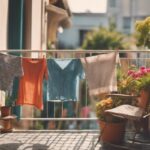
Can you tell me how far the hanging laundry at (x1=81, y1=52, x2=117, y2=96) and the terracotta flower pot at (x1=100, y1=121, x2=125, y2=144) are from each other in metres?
0.56

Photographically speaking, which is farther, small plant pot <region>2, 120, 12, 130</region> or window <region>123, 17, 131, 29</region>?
window <region>123, 17, 131, 29</region>

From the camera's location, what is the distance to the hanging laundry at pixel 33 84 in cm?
685

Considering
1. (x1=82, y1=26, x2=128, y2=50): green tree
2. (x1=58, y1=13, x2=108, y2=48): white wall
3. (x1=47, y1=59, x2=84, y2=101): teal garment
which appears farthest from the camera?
(x1=58, y1=13, x2=108, y2=48): white wall

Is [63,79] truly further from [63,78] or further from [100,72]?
[100,72]

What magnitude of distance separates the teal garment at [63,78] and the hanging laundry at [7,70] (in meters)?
0.69

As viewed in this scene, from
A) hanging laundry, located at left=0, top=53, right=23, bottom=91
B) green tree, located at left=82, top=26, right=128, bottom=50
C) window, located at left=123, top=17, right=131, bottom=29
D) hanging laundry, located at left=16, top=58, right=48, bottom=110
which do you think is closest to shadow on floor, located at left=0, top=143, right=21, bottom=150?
hanging laundry, located at left=16, top=58, right=48, bottom=110

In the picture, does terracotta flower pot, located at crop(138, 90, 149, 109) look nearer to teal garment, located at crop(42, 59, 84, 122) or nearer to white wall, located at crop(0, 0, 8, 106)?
teal garment, located at crop(42, 59, 84, 122)

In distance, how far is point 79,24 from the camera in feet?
132

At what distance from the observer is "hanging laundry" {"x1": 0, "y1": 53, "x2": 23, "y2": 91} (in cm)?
646

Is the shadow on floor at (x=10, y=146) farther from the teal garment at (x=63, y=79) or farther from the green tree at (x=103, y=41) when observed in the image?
the green tree at (x=103, y=41)

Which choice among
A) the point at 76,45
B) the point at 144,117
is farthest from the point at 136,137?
the point at 76,45

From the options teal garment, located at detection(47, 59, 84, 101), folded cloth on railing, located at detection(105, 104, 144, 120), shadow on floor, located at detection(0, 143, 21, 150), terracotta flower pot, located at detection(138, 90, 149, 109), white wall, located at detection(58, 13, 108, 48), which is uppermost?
white wall, located at detection(58, 13, 108, 48)

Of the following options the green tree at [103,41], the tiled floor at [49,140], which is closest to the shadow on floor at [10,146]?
the tiled floor at [49,140]

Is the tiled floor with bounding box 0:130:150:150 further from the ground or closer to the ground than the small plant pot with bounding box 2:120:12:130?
closer to the ground
